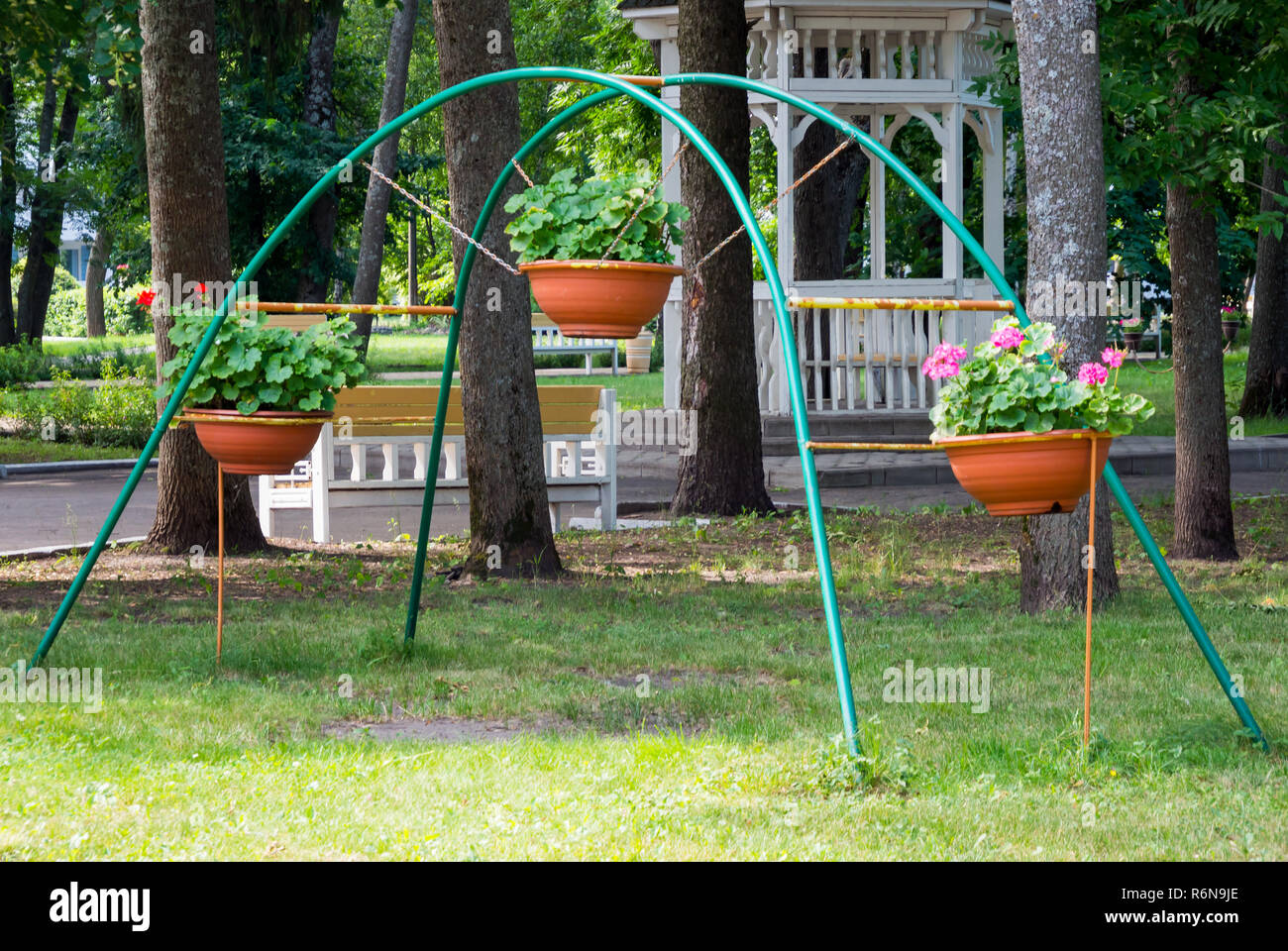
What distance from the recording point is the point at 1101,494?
269 inches

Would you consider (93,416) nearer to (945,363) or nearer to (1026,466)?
(945,363)

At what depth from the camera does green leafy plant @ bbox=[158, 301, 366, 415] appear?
5699mm

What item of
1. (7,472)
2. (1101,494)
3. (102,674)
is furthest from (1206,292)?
(7,472)

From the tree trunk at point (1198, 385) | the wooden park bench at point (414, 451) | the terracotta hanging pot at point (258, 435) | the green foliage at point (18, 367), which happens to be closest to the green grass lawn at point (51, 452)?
the green foliage at point (18, 367)

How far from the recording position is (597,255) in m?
5.22

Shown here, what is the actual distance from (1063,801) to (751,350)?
7.20 meters

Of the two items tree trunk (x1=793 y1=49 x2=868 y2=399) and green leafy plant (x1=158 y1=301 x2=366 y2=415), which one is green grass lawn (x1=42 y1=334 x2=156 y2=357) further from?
green leafy plant (x1=158 y1=301 x2=366 y2=415)

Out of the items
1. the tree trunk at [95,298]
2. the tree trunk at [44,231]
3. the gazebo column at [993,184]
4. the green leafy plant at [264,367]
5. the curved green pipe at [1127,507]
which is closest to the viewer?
the curved green pipe at [1127,507]

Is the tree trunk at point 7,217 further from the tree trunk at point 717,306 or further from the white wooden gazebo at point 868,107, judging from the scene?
the tree trunk at point 717,306

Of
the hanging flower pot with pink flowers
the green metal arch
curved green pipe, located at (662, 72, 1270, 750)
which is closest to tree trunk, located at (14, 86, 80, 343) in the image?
the green metal arch

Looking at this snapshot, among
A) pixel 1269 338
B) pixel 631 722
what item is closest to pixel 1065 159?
pixel 631 722

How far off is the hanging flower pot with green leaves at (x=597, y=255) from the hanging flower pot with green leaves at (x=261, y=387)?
1011 mm

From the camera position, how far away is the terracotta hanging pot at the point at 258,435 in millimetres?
5711
